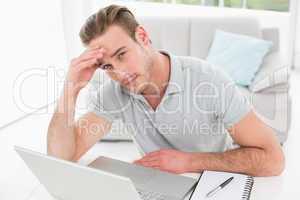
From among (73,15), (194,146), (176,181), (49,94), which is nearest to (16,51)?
(49,94)

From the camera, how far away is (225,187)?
39.4 inches

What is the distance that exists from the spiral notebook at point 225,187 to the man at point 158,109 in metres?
0.06

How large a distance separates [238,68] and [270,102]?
48cm

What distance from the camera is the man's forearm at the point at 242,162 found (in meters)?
1.11

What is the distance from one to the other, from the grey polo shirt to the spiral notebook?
0.20 metres

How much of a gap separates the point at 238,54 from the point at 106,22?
69.6 inches

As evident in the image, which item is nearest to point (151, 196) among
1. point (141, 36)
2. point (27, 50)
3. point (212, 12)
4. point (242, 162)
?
point (242, 162)

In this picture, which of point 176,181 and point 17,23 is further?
point 17,23

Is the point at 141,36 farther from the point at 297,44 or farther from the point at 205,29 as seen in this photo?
the point at 297,44

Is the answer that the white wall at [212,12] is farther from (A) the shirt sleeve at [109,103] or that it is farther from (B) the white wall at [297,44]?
(A) the shirt sleeve at [109,103]

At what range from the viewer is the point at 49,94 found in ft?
12.3

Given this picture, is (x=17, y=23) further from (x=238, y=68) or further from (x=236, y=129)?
(x=236, y=129)

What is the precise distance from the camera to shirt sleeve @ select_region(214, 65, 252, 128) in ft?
3.90

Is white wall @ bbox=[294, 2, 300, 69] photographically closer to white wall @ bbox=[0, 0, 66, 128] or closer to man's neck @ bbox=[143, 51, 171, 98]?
white wall @ bbox=[0, 0, 66, 128]
